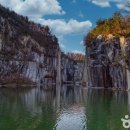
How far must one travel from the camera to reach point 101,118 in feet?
144

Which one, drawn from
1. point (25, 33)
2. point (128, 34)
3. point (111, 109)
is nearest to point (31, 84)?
point (25, 33)

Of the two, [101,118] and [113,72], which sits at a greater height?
[113,72]

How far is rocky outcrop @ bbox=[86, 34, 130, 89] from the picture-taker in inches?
4043

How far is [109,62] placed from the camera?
107750 millimetres

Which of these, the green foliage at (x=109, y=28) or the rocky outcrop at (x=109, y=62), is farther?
the green foliage at (x=109, y=28)

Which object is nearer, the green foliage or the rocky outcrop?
the rocky outcrop

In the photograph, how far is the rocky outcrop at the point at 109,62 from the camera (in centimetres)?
10269

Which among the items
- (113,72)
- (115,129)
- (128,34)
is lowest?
(115,129)

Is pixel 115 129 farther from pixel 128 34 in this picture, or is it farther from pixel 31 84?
pixel 31 84

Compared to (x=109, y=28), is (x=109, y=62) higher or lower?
lower

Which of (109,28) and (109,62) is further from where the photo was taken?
(109,28)

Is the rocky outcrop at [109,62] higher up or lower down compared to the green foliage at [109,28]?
lower down

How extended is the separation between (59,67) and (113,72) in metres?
74.5

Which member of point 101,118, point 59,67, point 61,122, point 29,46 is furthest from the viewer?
point 59,67
